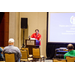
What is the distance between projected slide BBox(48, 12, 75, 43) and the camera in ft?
24.1

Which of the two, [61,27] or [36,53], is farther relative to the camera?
[61,27]

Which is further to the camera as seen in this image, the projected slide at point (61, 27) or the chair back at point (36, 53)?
the projected slide at point (61, 27)

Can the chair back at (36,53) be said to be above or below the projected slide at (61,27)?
below

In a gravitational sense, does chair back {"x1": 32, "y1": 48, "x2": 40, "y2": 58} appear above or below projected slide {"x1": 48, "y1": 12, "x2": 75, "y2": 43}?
below

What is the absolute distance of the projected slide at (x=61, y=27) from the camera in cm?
734

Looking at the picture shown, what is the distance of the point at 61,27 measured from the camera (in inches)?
293

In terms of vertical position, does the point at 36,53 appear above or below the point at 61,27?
below
